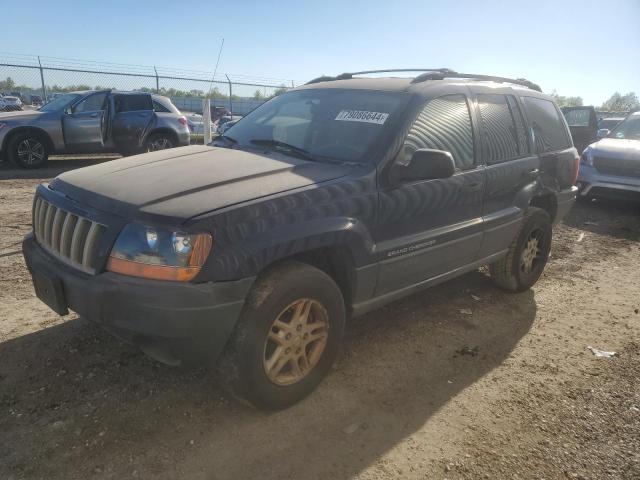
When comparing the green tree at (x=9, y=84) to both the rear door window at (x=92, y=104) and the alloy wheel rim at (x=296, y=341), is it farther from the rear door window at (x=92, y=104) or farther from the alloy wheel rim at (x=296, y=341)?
the alloy wheel rim at (x=296, y=341)

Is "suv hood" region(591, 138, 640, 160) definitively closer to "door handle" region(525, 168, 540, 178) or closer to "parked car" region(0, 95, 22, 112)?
"door handle" region(525, 168, 540, 178)

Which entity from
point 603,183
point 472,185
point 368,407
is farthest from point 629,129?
point 368,407

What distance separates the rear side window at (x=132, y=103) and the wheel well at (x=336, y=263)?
9390mm

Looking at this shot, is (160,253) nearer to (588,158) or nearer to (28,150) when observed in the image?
(588,158)

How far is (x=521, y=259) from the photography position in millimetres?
4492

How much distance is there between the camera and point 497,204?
3.93 m

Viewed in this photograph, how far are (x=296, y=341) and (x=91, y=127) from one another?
31.0ft

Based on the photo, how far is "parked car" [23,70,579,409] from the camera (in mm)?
2289

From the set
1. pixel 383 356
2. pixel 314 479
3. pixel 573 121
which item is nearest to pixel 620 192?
pixel 573 121

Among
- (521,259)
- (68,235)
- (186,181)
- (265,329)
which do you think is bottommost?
(521,259)

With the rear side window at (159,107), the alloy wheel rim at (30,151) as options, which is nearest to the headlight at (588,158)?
the rear side window at (159,107)

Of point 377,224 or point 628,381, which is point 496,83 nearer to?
point 377,224

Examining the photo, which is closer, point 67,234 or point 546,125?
point 67,234

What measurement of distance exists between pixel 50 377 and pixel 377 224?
2.11m
